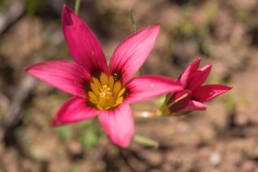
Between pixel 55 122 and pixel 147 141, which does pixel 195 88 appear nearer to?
pixel 147 141

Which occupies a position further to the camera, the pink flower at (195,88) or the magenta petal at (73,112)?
the pink flower at (195,88)

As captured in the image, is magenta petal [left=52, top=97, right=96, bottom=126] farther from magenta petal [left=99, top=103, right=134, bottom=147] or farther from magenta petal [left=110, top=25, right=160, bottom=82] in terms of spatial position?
magenta petal [left=110, top=25, right=160, bottom=82]

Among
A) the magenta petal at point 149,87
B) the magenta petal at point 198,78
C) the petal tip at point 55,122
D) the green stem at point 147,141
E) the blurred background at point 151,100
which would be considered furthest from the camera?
the blurred background at point 151,100

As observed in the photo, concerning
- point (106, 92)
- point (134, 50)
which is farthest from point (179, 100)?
point (106, 92)

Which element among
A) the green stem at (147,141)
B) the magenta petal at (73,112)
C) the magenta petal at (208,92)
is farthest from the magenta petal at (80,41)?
the green stem at (147,141)

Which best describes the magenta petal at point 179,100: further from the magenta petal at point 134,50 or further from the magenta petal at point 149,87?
the magenta petal at point 134,50

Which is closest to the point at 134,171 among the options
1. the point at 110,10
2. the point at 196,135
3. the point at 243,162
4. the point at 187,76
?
the point at 196,135

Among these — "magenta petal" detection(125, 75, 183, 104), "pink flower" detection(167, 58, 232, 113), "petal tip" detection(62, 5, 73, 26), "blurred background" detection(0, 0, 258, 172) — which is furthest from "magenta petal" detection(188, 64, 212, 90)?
"blurred background" detection(0, 0, 258, 172)

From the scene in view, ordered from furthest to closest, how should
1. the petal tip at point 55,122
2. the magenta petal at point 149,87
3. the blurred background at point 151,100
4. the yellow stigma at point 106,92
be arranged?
the blurred background at point 151,100 < the yellow stigma at point 106,92 < the magenta petal at point 149,87 < the petal tip at point 55,122
